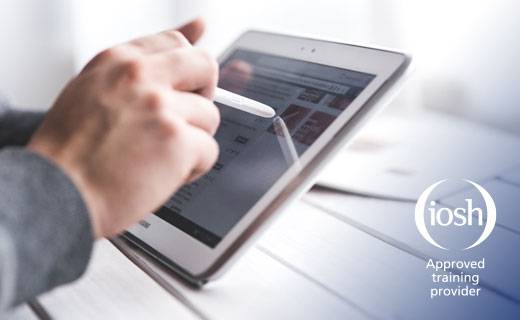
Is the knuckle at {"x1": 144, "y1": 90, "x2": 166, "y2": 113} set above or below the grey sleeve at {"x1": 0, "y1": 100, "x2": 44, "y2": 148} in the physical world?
above

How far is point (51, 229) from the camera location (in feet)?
1.04

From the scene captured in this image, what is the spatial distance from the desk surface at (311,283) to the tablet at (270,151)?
0.03 metres

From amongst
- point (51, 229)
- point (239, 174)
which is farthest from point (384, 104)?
point (51, 229)

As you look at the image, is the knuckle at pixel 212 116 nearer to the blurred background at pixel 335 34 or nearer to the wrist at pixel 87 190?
the wrist at pixel 87 190

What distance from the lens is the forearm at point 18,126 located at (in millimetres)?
478

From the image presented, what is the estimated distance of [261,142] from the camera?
50cm

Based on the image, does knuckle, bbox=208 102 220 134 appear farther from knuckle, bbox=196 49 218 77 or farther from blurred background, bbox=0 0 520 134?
blurred background, bbox=0 0 520 134

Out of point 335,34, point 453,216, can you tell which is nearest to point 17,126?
point 453,216

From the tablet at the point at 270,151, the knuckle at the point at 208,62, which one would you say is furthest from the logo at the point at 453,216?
the knuckle at the point at 208,62

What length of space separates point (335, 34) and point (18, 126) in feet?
2.05

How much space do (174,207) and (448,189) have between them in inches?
11.7

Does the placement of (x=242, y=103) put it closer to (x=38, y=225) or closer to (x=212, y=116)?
(x=212, y=116)

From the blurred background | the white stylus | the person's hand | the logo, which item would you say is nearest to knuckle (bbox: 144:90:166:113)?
the person's hand

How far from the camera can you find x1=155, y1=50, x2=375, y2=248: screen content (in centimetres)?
47
